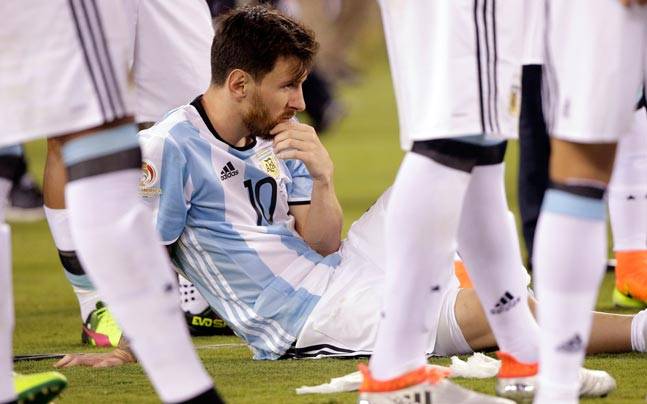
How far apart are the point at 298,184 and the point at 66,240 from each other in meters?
0.75

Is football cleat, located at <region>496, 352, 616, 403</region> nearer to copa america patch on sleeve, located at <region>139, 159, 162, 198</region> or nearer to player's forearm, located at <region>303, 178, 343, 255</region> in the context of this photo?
player's forearm, located at <region>303, 178, 343, 255</region>

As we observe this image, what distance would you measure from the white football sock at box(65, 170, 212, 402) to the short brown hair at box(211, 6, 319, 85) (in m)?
1.28

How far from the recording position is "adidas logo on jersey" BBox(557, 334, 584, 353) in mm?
2518

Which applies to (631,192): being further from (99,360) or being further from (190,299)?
(99,360)

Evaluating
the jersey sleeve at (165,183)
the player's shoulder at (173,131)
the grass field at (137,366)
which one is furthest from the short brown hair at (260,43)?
the grass field at (137,366)

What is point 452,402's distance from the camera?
9.44 feet

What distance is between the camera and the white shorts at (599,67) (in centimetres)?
243

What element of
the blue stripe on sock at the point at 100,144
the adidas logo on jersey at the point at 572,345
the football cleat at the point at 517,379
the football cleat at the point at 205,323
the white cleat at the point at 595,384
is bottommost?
the football cleat at the point at 205,323

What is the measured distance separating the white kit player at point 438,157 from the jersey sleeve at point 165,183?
3.19 feet

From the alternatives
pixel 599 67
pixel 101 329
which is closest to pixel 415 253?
pixel 599 67

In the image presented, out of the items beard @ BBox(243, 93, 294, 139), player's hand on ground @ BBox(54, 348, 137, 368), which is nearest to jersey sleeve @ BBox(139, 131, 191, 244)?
beard @ BBox(243, 93, 294, 139)

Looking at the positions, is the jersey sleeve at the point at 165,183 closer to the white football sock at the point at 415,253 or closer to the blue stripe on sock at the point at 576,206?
the white football sock at the point at 415,253

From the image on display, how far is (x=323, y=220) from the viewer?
379cm

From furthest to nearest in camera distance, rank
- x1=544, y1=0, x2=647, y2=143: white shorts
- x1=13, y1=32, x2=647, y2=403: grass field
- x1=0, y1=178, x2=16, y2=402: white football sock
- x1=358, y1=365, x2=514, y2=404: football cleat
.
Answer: x1=13, y1=32, x2=647, y2=403: grass field
x1=358, y1=365, x2=514, y2=404: football cleat
x1=0, y1=178, x2=16, y2=402: white football sock
x1=544, y1=0, x2=647, y2=143: white shorts
